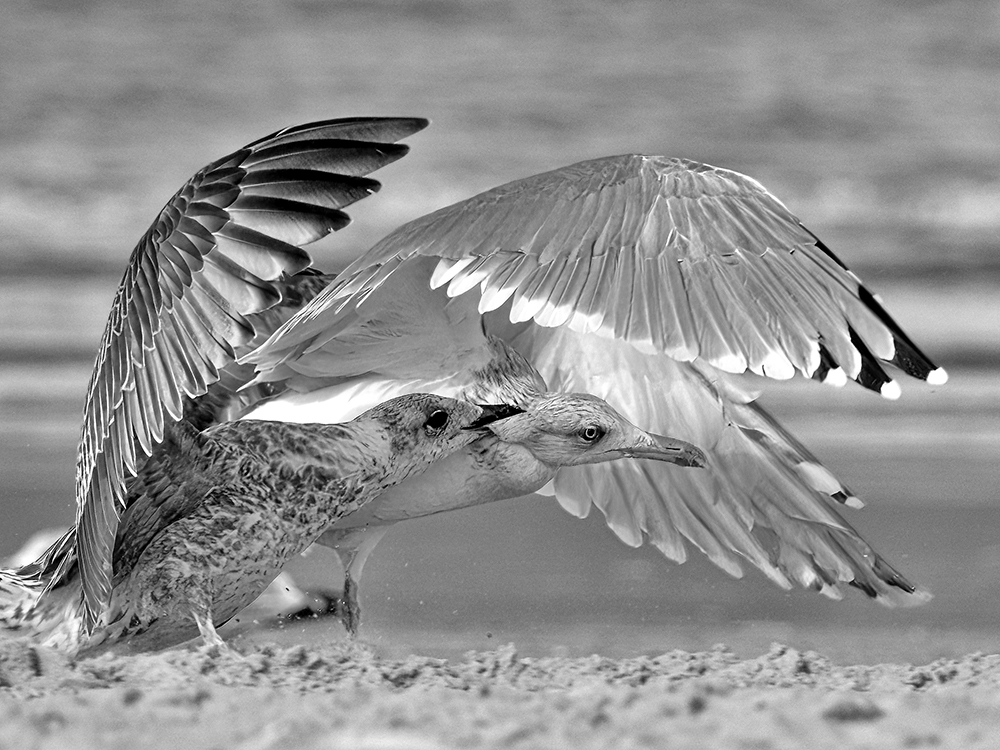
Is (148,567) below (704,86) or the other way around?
below

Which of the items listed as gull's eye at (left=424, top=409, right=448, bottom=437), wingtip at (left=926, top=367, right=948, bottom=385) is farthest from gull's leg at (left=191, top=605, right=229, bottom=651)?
wingtip at (left=926, top=367, right=948, bottom=385)

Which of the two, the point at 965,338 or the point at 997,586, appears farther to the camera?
the point at 965,338

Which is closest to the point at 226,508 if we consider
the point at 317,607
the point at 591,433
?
the point at 317,607

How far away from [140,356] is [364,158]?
2.07ft

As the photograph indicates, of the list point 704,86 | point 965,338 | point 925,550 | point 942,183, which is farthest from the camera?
point 704,86

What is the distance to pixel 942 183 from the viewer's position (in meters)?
9.41

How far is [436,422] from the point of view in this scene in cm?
362

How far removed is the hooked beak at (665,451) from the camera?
3811 millimetres

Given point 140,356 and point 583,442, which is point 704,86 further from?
point 140,356

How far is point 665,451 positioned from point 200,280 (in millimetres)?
1306

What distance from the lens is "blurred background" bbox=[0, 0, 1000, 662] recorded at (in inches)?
175

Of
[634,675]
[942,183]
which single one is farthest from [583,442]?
[942,183]

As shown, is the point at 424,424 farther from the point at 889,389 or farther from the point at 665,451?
the point at 889,389

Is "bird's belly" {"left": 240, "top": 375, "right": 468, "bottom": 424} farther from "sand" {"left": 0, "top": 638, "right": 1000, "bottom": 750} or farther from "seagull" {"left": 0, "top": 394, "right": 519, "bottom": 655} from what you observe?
"sand" {"left": 0, "top": 638, "right": 1000, "bottom": 750}
